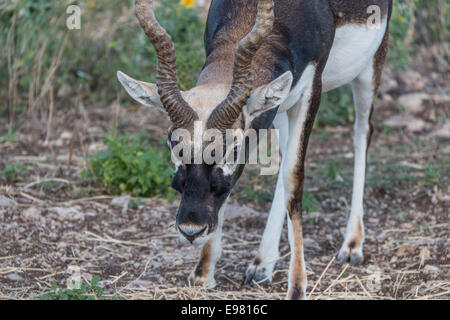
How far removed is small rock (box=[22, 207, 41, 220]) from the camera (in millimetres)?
6910

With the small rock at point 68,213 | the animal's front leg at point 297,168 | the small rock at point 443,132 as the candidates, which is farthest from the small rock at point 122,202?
the small rock at point 443,132

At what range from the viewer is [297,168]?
556 centimetres

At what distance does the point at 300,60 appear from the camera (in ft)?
17.5

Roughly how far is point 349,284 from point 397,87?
631 cm

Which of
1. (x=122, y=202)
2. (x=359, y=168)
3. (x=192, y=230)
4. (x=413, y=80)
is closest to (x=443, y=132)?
(x=413, y=80)

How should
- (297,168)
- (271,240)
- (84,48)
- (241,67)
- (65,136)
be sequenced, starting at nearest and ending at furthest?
(241,67) → (297,168) → (271,240) → (65,136) → (84,48)

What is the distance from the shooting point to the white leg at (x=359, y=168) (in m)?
6.54

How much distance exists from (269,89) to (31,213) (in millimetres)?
3204

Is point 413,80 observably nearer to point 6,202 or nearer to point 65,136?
point 65,136

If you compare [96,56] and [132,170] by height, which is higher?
[96,56]

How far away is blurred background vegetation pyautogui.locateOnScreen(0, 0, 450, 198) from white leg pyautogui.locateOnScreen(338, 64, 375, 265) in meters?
1.79

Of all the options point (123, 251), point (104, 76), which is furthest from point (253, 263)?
point (104, 76)

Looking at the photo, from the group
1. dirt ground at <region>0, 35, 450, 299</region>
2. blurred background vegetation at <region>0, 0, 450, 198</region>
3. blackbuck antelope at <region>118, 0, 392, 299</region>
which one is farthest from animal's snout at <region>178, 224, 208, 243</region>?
→ blurred background vegetation at <region>0, 0, 450, 198</region>

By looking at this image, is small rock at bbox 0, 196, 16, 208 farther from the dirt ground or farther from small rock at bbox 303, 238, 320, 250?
small rock at bbox 303, 238, 320, 250
